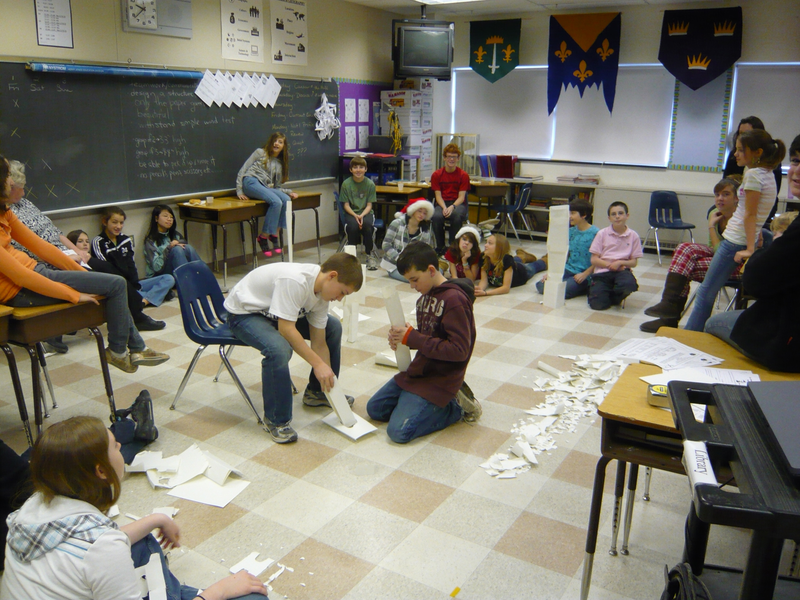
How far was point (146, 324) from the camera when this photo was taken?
4.74 metres

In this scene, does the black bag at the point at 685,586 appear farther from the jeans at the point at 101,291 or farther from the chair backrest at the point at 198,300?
the jeans at the point at 101,291

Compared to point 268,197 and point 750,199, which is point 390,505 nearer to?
point 750,199

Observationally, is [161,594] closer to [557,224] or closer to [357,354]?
[357,354]

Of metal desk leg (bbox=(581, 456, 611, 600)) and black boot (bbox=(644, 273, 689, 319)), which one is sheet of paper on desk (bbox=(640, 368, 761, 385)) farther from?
black boot (bbox=(644, 273, 689, 319))

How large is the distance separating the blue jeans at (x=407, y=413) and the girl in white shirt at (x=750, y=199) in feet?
5.77

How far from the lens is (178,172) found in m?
5.96

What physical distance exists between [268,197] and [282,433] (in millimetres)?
3696

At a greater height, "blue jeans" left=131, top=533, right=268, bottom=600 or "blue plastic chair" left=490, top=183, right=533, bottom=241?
"blue plastic chair" left=490, top=183, right=533, bottom=241

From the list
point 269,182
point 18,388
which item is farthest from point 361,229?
point 18,388

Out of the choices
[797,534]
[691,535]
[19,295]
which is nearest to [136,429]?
[19,295]

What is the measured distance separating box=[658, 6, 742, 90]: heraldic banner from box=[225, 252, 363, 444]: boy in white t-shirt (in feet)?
20.5

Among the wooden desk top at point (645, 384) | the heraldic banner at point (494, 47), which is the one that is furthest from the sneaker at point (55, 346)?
the heraldic banner at point (494, 47)

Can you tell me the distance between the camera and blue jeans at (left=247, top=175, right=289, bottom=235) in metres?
6.32

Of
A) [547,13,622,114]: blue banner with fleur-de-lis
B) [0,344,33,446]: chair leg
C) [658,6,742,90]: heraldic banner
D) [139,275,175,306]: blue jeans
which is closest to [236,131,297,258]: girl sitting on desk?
[139,275,175,306]: blue jeans
